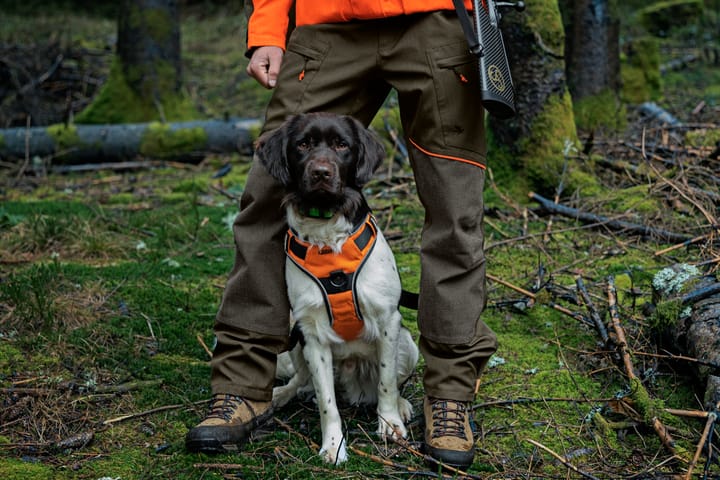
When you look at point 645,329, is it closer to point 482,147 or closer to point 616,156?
point 482,147

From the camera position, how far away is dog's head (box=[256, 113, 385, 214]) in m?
2.76

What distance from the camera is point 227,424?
9.15 ft

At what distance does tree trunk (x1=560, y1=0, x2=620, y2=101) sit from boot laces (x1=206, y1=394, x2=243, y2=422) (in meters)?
4.89

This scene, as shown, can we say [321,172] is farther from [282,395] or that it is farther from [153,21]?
[153,21]

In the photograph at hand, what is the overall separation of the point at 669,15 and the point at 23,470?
13.1m

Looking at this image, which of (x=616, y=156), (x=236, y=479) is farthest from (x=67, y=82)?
(x=236, y=479)

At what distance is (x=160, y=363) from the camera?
342 centimetres

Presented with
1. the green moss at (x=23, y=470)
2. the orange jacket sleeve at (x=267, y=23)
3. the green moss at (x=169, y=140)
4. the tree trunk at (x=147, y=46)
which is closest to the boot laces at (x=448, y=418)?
the green moss at (x=23, y=470)

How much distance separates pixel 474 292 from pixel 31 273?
2.37 m

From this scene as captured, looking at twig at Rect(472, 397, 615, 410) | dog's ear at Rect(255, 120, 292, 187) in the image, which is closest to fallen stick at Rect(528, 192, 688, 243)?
twig at Rect(472, 397, 615, 410)

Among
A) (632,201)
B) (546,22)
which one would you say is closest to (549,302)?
(632,201)

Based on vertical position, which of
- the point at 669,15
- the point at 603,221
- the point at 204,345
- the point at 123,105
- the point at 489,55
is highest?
the point at 489,55

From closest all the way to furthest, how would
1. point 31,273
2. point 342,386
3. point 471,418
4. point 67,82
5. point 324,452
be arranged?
point 324,452 < point 471,418 < point 342,386 < point 31,273 < point 67,82

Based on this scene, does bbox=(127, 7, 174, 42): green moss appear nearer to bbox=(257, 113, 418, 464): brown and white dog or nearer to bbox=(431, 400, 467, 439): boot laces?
bbox=(257, 113, 418, 464): brown and white dog
